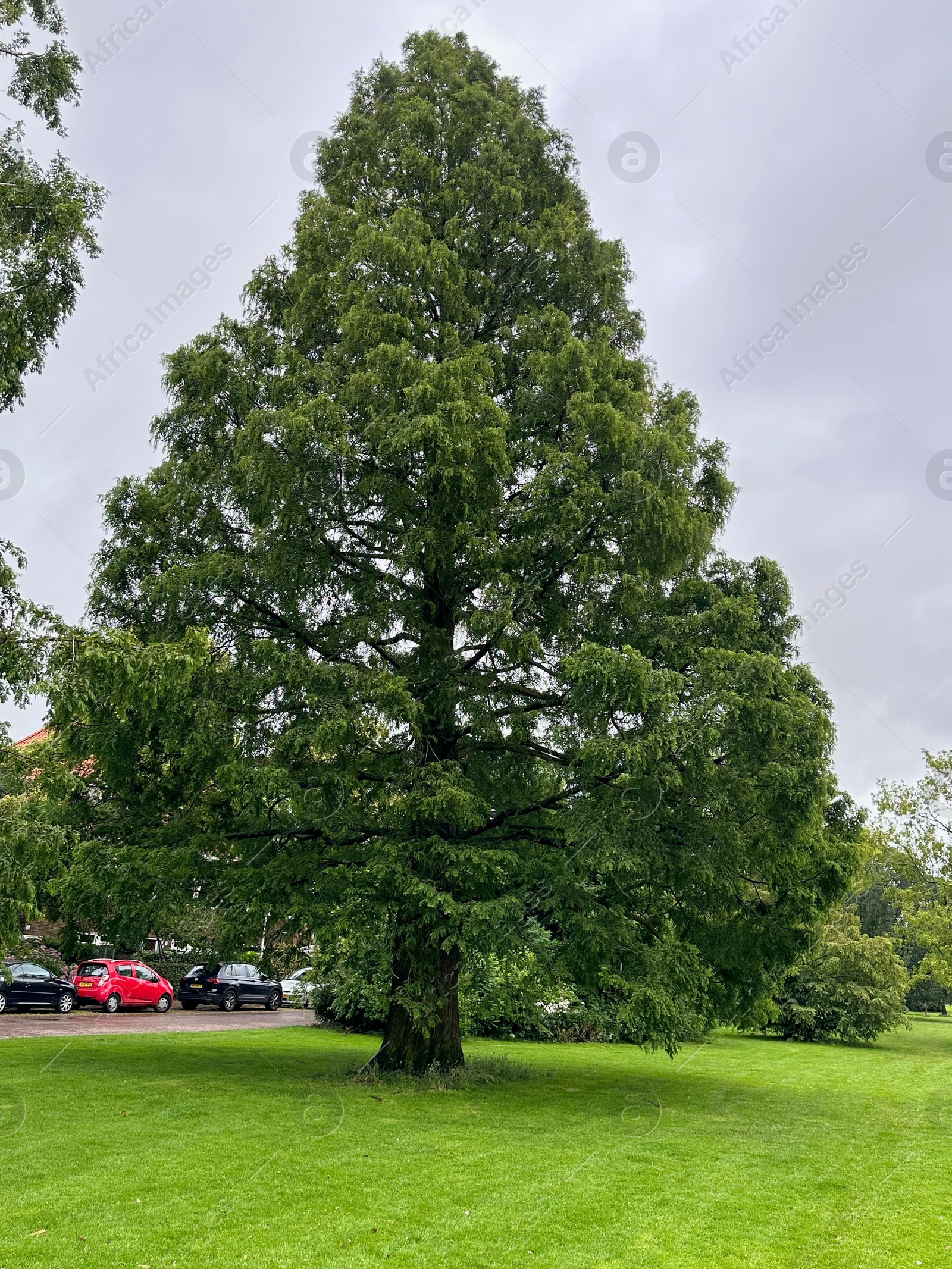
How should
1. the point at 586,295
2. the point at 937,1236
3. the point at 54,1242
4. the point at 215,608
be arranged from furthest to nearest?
the point at 586,295, the point at 215,608, the point at 937,1236, the point at 54,1242

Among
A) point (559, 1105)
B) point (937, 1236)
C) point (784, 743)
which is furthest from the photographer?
point (559, 1105)

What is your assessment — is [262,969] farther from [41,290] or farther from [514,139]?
[514,139]

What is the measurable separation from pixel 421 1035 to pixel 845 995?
64.3 feet

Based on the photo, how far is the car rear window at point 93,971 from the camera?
76.6ft

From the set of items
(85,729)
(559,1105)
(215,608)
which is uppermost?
(215,608)

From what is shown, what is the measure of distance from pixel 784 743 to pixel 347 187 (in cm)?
1071

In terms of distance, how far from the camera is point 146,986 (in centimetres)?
2442

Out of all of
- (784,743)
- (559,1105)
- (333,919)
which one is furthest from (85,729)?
(784,743)

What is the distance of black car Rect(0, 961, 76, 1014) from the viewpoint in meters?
20.6

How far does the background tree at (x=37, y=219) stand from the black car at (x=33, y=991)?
1636cm

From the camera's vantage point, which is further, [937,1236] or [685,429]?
[685,429]

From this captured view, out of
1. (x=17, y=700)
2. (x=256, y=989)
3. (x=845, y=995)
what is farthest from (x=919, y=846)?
(x=17, y=700)

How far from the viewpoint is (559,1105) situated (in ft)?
37.3

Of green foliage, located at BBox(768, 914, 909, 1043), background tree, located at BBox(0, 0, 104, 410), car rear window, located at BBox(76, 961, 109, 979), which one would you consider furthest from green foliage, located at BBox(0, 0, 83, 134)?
green foliage, located at BBox(768, 914, 909, 1043)
